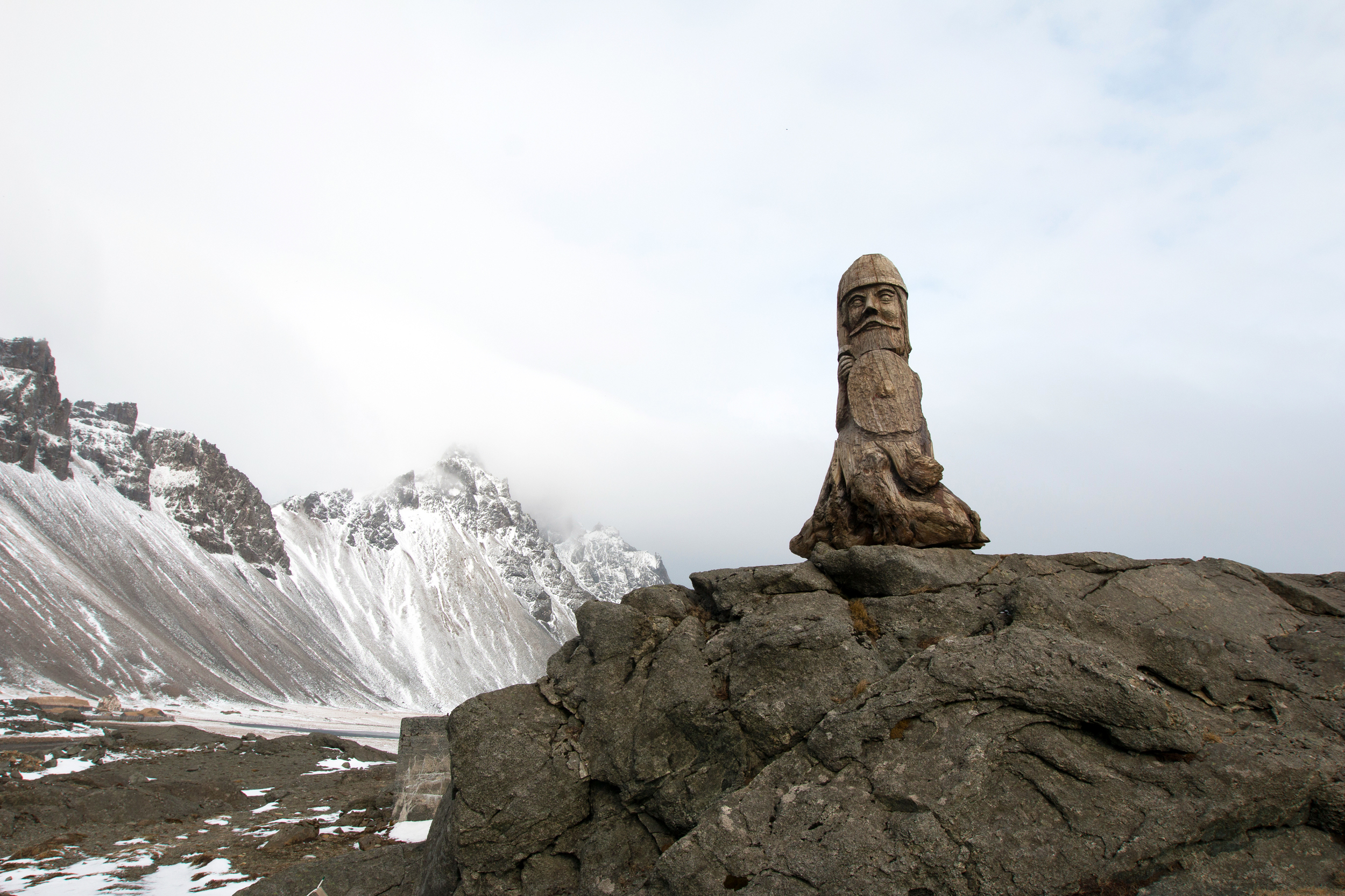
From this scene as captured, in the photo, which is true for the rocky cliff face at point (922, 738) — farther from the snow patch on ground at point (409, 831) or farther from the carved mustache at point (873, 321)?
the snow patch on ground at point (409, 831)

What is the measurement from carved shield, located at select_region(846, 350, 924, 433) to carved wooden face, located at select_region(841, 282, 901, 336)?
46cm

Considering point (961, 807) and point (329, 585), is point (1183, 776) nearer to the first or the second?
point (961, 807)

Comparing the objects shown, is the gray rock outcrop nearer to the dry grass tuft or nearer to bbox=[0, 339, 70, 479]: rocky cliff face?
bbox=[0, 339, 70, 479]: rocky cliff face

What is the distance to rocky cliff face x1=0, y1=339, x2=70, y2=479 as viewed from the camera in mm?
95562

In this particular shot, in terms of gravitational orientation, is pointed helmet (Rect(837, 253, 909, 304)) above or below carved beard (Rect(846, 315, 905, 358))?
above

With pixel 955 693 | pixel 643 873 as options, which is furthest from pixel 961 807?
pixel 643 873

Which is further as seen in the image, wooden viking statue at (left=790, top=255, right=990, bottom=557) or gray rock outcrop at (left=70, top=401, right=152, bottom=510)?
gray rock outcrop at (left=70, top=401, right=152, bottom=510)

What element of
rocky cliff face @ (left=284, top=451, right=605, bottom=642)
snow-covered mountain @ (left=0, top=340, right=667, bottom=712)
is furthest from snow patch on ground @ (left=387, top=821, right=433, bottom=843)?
rocky cliff face @ (left=284, top=451, right=605, bottom=642)

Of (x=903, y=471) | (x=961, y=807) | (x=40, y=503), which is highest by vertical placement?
(x=40, y=503)

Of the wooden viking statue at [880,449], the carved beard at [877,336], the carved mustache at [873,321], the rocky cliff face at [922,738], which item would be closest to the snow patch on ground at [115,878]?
the rocky cliff face at [922,738]

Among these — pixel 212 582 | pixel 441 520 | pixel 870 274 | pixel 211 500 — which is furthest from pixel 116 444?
pixel 870 274

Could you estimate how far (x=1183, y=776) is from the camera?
16.4 ft

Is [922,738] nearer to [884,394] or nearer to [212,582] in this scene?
[884,394]

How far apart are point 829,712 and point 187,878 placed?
→ 1094 cm
